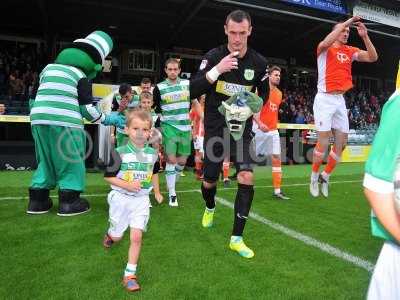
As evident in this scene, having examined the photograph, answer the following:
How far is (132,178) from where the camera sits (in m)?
3.33

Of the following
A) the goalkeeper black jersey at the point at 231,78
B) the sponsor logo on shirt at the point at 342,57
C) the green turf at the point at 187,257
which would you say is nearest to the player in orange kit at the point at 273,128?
the sponsor logo on shirt at the point at 342,57

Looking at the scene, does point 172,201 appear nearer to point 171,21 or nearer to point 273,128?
point 273,128

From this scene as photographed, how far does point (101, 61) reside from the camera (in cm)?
548

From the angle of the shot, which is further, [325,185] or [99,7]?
[99,7]

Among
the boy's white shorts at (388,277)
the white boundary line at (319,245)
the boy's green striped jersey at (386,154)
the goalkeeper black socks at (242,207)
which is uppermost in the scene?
the boy's green striped jersey at (386,154)

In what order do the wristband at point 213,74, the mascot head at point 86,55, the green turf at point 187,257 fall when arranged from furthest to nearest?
the mascot head at point 86,55 → the wristband at point 213,74 → the green turf at point 187,257

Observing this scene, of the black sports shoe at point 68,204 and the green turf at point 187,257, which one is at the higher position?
the black sports shoe at point 68,204

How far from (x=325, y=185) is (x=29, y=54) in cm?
1768

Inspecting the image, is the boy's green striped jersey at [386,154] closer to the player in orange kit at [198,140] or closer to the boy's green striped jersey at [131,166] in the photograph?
the boy's green striped jersey at [131,166]

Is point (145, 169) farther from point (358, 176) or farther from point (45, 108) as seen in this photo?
point (358, 176)

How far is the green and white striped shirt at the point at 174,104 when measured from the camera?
6184mm

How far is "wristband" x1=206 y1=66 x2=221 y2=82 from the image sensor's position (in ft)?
12.4

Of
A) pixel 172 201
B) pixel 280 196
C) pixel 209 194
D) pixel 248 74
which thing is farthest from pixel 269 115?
pixel 248 74

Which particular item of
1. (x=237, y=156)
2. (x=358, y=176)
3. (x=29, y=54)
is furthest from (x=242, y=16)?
(x=29, y=54)
